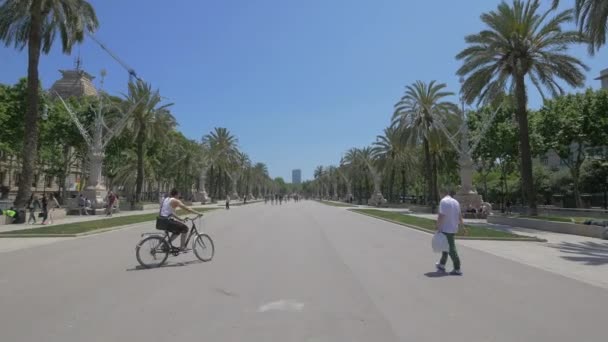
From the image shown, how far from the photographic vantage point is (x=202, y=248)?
11836 millimetres

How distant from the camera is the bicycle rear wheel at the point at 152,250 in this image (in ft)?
35.4

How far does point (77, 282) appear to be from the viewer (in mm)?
9102

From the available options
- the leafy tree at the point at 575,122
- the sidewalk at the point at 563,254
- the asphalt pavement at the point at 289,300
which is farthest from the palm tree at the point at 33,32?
the leafy tree at the point at 575,122

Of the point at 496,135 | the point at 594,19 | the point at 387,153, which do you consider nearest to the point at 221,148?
the point at 387,153

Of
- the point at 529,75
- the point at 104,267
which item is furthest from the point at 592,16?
the point at 104,267

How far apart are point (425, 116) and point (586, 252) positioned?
33.0 m

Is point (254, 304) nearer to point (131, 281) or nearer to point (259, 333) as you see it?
point (259, 333)

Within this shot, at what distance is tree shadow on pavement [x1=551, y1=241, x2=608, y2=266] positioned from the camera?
13.0 meters

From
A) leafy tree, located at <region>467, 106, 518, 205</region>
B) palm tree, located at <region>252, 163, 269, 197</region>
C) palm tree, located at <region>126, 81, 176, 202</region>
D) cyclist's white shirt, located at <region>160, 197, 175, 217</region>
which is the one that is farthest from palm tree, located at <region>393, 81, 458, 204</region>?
palm tree, located at <region>252, 163, 269, 197</region>

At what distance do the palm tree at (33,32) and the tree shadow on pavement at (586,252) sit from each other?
24.8 meters

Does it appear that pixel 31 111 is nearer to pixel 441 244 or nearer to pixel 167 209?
pixel 167 209

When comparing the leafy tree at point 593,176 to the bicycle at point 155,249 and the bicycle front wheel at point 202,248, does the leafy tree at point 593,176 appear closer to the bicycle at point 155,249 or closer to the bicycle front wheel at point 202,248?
the bicycle front wheel at point 202,248

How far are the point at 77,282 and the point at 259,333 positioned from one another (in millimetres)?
4823

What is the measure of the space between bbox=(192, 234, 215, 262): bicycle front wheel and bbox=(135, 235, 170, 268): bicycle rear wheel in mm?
815
